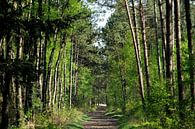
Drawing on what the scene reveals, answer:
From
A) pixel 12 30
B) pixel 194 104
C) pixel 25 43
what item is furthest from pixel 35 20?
pixel 194 104

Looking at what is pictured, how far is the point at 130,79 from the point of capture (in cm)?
4309

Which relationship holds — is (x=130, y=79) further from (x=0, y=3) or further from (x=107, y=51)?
(x=0, y=3)

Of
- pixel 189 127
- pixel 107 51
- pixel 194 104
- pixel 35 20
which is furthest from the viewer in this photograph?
pixel 107 51

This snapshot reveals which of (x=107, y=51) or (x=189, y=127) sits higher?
(x=107, y=51)

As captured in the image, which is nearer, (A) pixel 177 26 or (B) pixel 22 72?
(B) pixel 22 72

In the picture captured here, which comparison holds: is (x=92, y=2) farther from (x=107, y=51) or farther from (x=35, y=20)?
(x=107, y=51)

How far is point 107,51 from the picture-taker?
Result: 64750 mm

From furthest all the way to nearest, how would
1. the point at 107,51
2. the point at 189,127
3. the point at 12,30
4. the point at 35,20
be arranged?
the point at 107,51 < the point at 35,20 < the point at 12,30 < the point at 189,127

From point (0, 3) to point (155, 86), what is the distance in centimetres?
649

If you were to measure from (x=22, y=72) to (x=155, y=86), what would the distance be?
504cm

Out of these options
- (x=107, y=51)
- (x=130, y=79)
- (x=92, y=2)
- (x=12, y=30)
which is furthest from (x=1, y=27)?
(x=107, y=51)

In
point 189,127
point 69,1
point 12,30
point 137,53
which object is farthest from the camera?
point 69,1

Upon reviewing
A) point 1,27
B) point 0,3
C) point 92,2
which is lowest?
point 1,27

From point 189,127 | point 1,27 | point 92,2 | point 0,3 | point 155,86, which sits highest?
point 92,2
